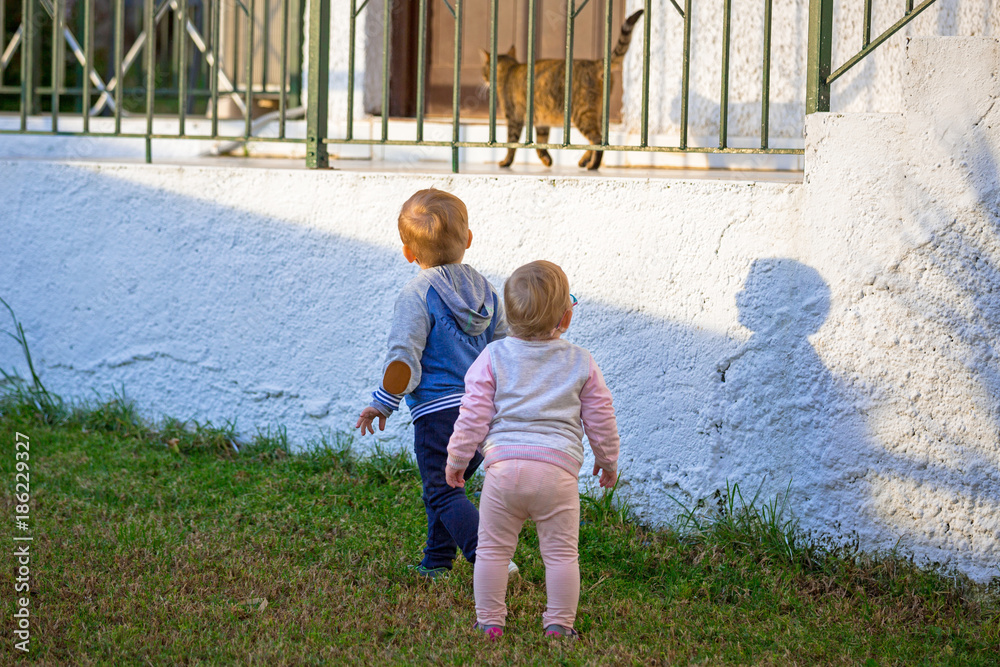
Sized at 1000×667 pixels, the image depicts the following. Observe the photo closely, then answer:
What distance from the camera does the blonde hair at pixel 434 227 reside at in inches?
114

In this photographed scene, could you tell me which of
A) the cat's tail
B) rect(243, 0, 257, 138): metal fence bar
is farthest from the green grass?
the cat's tail

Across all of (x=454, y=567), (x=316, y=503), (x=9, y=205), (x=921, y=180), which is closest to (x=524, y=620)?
(x=454, y=567)

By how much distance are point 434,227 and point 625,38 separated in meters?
2.76

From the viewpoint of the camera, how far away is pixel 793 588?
3039 mm

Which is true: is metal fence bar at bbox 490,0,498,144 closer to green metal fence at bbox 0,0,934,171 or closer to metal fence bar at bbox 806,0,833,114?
green metal fence at bbox 0,0,934,171

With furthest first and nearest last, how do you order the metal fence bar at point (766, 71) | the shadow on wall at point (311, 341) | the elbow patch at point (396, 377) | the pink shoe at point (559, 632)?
the metal fence bar at point (766, 71) → the shadow on wall at point (311, 341) → the elbow patch at point (396, 377) → the pink shoe at point (559, 632)

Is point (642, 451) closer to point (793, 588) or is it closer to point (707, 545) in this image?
point (707, 545)

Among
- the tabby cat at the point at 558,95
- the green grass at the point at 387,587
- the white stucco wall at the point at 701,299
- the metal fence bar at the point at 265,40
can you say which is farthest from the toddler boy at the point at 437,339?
the metal fence bar at the point at 265,40

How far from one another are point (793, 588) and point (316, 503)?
1.80m

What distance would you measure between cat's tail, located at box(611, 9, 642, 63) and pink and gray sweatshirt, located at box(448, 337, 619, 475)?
2972 millimetres

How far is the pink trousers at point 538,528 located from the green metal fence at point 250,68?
1516 mm

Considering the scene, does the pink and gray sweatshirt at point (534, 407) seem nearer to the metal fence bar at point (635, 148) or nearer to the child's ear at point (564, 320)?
the child's ear at point (564, 320)

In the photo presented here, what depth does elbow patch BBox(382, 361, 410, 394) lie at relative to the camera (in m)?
2.82

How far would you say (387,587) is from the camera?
3035 millimetres
